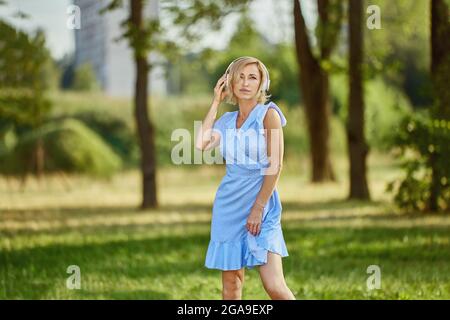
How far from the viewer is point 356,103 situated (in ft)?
56.2

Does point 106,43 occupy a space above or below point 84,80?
below

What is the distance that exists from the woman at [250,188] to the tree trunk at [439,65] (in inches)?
336

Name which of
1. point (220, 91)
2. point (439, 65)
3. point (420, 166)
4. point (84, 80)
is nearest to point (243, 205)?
point (220, 91)

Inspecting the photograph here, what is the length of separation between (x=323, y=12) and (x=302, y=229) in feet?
26.1

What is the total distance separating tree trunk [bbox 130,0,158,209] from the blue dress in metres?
11.0

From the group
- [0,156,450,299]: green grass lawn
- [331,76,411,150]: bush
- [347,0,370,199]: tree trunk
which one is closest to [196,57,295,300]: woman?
[0,156,450,299]: green grass lawn

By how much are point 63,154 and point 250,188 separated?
59.9ft

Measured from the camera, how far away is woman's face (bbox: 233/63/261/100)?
5.31 meters

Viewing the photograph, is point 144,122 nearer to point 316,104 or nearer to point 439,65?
point 439,65

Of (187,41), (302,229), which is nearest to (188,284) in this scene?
(302,229)

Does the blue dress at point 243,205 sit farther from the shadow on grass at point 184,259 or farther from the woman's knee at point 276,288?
the shadow on grass at point 184,259

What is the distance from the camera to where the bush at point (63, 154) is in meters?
23.1

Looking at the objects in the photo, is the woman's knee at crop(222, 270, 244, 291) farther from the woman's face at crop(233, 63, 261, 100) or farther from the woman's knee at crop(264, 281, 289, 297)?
the woman's face at crop(233, 63, 261, 100)

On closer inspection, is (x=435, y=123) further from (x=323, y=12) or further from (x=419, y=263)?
(x=323, y=12)
